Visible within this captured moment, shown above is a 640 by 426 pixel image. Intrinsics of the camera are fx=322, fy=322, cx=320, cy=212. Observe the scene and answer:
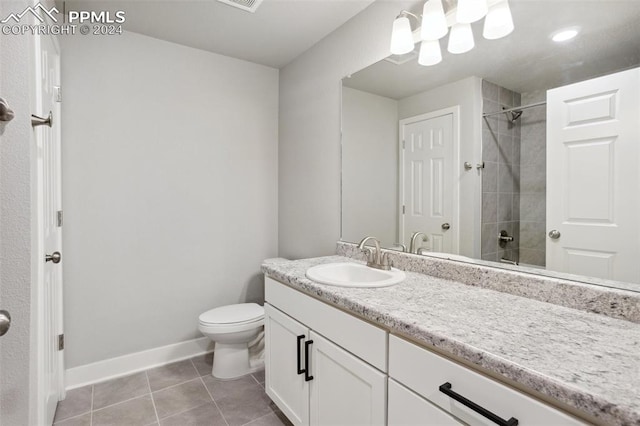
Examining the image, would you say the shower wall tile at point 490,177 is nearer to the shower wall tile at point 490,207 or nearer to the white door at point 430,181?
the shower wall tile at point 490,207

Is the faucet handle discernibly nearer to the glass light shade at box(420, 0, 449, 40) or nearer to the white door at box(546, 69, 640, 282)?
the white door at box(546, 69, 640, 282)

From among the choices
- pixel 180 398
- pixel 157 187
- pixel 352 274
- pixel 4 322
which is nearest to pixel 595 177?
pixel 352 274

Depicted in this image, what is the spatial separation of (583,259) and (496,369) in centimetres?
70

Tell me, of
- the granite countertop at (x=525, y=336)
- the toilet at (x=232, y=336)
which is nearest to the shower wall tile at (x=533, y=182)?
the granite countertop at (x=525, y=336)

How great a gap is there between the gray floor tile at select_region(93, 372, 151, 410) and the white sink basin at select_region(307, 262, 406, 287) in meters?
1.42

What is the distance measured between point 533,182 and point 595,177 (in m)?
0.19

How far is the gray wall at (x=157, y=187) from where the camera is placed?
2094 millimetres

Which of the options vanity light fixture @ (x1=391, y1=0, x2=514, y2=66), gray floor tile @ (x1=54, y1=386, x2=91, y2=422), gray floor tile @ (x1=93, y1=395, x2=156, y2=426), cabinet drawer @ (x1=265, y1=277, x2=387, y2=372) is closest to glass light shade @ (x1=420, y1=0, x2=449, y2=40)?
vanity light fixture @ (x1=391, y1=0, x2=514, y2=66)

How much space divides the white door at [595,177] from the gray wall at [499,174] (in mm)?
119

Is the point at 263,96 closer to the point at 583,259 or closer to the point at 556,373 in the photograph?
the point at 583,259

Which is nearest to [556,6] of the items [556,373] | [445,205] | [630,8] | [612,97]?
[630,8]

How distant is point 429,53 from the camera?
1.64m

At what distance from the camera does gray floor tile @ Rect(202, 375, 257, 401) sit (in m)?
2.00

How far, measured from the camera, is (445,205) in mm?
1585
